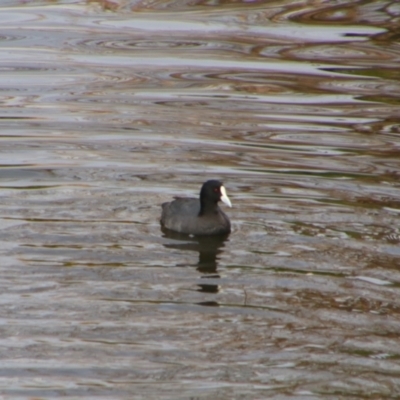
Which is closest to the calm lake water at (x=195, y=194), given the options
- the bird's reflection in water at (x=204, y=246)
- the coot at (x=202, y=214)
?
the bird's reflection in water at (x=204, y=246)

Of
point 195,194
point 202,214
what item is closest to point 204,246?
point 202,214

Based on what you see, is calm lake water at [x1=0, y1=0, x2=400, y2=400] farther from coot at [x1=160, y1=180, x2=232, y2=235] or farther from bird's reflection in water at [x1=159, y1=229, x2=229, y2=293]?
coot at [x1=160, y1=180, x2=232, y2=235]

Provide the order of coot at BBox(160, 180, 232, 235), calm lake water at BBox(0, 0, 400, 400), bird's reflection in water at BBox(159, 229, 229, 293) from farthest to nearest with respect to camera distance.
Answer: coot at BBox(160, 180, 232, 235)
bird's reflection in water at BBox(159, 229, 229, 293)
calm lake water at BBox(0, 0, 400, 400)

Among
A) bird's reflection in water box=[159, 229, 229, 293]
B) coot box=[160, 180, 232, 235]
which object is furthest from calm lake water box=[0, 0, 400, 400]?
coot box=[160, 180, 232, 235]

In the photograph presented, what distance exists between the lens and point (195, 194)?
12242 millimetres

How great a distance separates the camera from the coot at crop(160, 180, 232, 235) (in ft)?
35.8

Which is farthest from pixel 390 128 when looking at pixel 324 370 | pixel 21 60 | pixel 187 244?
pixel 324 370

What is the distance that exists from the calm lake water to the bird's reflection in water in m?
0.03

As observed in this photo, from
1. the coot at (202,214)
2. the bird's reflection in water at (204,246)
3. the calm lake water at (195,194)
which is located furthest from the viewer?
the coot at (202,214)

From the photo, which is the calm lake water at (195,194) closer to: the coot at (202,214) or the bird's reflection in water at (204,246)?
the bird's reflection in water at (204,246)

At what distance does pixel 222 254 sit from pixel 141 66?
348 inches

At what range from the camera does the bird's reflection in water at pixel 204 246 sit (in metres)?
9.83

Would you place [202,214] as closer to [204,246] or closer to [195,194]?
[204,246]

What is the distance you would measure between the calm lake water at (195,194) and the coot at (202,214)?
6.0 inches
